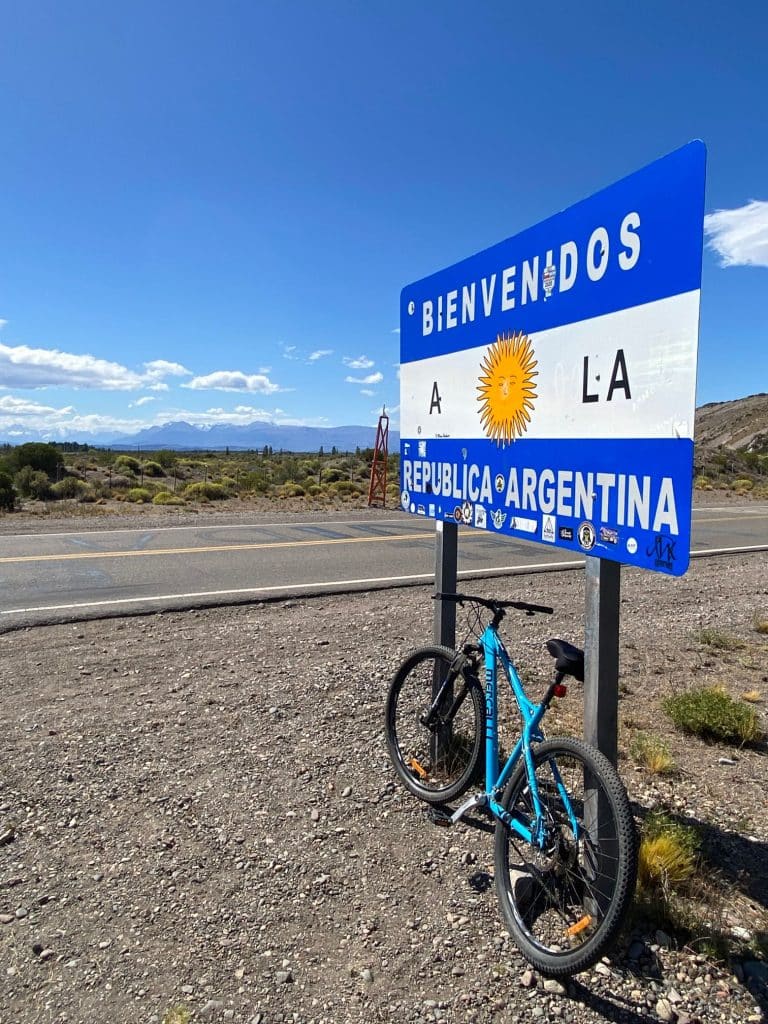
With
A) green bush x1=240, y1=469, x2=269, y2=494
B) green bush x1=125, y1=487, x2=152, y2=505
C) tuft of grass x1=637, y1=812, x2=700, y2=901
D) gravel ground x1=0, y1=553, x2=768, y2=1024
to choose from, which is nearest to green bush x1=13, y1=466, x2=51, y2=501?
green bush x1=125, y1=487, x2=152, y2=505

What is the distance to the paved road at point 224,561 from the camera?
7664 mm

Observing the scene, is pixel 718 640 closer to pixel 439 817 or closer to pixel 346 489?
pixel 439 817

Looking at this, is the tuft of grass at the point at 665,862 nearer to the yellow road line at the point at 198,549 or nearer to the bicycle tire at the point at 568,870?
the bicycle tire at the point at 568,870

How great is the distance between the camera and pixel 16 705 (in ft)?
14.9

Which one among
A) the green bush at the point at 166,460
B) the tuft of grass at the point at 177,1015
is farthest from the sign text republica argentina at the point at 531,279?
the green bush at the point at 166,460

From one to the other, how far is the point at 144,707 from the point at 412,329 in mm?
3064

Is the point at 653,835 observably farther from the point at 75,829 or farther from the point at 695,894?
the point at 75,829

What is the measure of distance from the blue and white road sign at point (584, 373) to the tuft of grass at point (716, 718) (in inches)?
86.4

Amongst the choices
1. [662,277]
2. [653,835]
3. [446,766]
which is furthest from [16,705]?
[662,277]

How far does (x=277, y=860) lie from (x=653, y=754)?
2186 millimetres

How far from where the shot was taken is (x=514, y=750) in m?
2.69

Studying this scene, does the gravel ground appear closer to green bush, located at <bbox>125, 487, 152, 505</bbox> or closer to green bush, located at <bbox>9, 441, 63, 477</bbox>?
green bush, located at <bbox>125, 487, 152, 505</bbox>

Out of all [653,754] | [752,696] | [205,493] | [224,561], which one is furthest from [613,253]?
[205,493]

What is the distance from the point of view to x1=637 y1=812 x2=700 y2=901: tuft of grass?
8.62 ft
